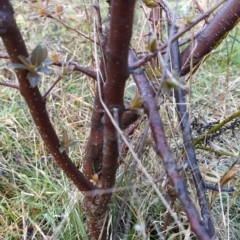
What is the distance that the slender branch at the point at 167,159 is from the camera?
19.9 inches

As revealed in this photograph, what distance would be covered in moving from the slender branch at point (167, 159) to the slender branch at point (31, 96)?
173 mm

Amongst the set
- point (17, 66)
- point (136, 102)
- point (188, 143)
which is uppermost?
point (17, 66)

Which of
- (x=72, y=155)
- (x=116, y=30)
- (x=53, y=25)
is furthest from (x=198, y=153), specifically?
(x=53, y=25)

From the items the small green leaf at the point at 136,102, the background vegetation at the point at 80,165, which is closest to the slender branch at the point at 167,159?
the small green leaf at the point at 136,102

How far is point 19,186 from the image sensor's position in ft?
4.45

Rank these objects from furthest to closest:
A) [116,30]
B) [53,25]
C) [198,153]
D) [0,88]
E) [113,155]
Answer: [53,25], [0,88], [198,153], [113,155], [116,30]

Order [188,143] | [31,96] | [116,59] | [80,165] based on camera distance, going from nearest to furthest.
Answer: [116,59] < [31,96] < [188,143] < [80,165]

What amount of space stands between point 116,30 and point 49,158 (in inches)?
39.1

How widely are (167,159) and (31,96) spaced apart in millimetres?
235

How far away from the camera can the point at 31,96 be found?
66 cm

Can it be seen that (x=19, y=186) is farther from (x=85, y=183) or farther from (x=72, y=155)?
(x=85, y=183)

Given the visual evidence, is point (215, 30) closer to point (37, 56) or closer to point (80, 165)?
point (37, 56)

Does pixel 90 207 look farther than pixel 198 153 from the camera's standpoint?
No

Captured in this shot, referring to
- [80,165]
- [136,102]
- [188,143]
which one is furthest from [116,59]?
[80,165]
